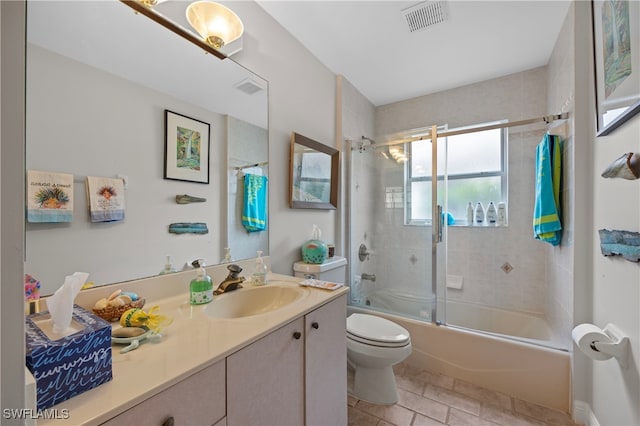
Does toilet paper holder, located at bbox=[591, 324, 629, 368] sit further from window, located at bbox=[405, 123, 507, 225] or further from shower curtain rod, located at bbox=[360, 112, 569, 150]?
shower curtain rod, located at bbox=[360, 112, 569, 150]

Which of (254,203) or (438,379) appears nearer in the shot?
(254,203)

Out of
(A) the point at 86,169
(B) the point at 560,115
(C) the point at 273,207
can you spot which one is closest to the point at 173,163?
(A) the point at 86,169

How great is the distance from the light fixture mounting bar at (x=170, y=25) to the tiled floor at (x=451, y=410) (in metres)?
2.11

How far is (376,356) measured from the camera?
149 cm

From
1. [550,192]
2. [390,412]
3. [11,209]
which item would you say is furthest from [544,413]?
[11,209]

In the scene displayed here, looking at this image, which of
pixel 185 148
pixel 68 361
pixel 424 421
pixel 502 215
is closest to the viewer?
pixel 68 361

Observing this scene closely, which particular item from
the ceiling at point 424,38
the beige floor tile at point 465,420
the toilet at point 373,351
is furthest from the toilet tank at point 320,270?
the ceiling at point 424,38

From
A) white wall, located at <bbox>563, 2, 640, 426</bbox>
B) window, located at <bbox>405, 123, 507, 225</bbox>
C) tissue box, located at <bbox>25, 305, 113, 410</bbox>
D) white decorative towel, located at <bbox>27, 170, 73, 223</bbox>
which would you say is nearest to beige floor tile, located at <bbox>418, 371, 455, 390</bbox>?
white wall, located at <bbox>563, 2, 640, 426</bbox>

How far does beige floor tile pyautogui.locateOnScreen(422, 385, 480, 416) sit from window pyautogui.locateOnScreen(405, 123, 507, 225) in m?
1.22

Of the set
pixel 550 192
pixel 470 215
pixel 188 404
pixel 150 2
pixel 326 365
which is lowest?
pixel 326 365

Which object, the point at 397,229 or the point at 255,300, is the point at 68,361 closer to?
the point at 255,300

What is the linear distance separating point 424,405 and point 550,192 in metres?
1.58

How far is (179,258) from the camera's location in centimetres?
114

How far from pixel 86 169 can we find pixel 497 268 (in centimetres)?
300
